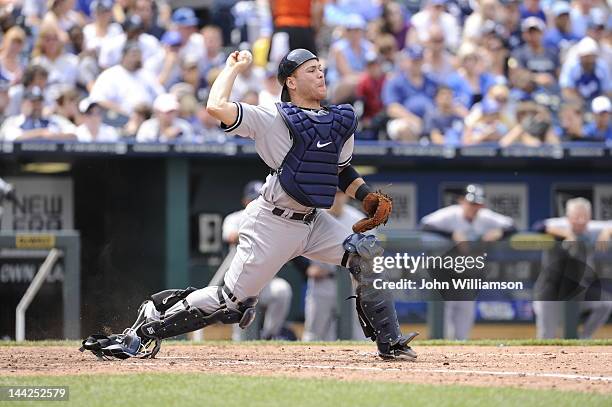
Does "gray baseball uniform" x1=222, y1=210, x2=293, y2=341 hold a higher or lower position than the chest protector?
lower

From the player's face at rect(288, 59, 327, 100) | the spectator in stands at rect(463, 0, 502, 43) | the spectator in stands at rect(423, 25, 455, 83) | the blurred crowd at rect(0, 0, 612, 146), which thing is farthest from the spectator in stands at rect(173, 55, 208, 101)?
the player's face at rect(288, 59, 327, 100)

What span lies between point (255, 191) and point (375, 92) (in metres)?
2.48

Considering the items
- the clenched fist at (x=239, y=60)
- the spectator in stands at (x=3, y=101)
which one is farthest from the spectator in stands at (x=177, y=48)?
the clenched fist at (x=239, y=60)

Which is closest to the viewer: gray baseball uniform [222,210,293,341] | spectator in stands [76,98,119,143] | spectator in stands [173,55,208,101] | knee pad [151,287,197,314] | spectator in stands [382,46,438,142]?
knee pad [151,287,197,314]

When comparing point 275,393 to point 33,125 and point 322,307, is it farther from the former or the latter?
point 33,125

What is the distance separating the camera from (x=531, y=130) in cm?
1266

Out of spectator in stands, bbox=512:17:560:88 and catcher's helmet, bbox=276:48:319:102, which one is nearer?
catcher's helmet, bbox=276:48:319:102

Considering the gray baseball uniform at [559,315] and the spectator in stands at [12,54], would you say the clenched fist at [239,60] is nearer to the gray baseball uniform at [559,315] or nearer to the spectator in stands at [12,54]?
the gray baseball uniform at [559,315]

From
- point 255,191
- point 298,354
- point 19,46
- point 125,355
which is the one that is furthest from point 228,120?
point 19,46

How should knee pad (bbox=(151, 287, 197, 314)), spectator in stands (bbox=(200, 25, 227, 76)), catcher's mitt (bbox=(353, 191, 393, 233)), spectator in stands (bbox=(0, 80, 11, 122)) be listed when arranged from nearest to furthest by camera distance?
catcher's mitt (bbox=(353, 191, 393, 233)) < knee pad (bbox=(151, 287, 197, 314)) < spectator in stands (bbox=(0, 80, 11, 122)) < spectator in stands (bbox=(200, 25, 227, 76))

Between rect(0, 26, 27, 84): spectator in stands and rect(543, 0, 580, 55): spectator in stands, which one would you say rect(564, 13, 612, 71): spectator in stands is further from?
rect(0, 26, 27, 84): spectator in stands

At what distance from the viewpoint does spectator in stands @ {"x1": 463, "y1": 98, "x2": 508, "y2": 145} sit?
41.4ft

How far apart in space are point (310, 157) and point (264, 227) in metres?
0.45

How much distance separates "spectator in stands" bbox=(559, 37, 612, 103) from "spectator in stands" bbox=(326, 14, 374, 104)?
7.29 feet
